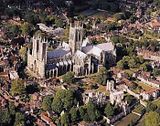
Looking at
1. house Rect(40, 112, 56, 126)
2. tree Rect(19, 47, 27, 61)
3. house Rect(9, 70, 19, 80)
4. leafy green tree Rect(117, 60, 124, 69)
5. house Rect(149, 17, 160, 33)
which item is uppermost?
house Rect(149, 17, 160, 33)

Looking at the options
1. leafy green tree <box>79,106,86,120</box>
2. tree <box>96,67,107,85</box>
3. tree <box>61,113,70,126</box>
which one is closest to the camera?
tree <box>61,113,70,126</box>

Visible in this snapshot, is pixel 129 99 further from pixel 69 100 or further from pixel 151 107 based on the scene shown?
pixel 69 100

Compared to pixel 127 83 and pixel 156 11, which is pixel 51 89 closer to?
pixel 127 83

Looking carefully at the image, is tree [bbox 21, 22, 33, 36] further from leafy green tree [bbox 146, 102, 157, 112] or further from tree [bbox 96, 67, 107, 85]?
leafy green tree [bbox 146, 102, 157, 112]

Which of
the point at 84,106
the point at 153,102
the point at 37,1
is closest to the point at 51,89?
the point at 84,106

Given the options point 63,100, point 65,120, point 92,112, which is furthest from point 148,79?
point 65,120

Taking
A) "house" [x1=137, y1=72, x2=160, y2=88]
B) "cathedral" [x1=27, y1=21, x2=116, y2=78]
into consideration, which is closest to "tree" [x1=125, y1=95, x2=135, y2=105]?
"house" [x1=137, y1=72, x2=160, y2=88]

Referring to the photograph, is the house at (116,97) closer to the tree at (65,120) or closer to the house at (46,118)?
the tree at (65,120)
